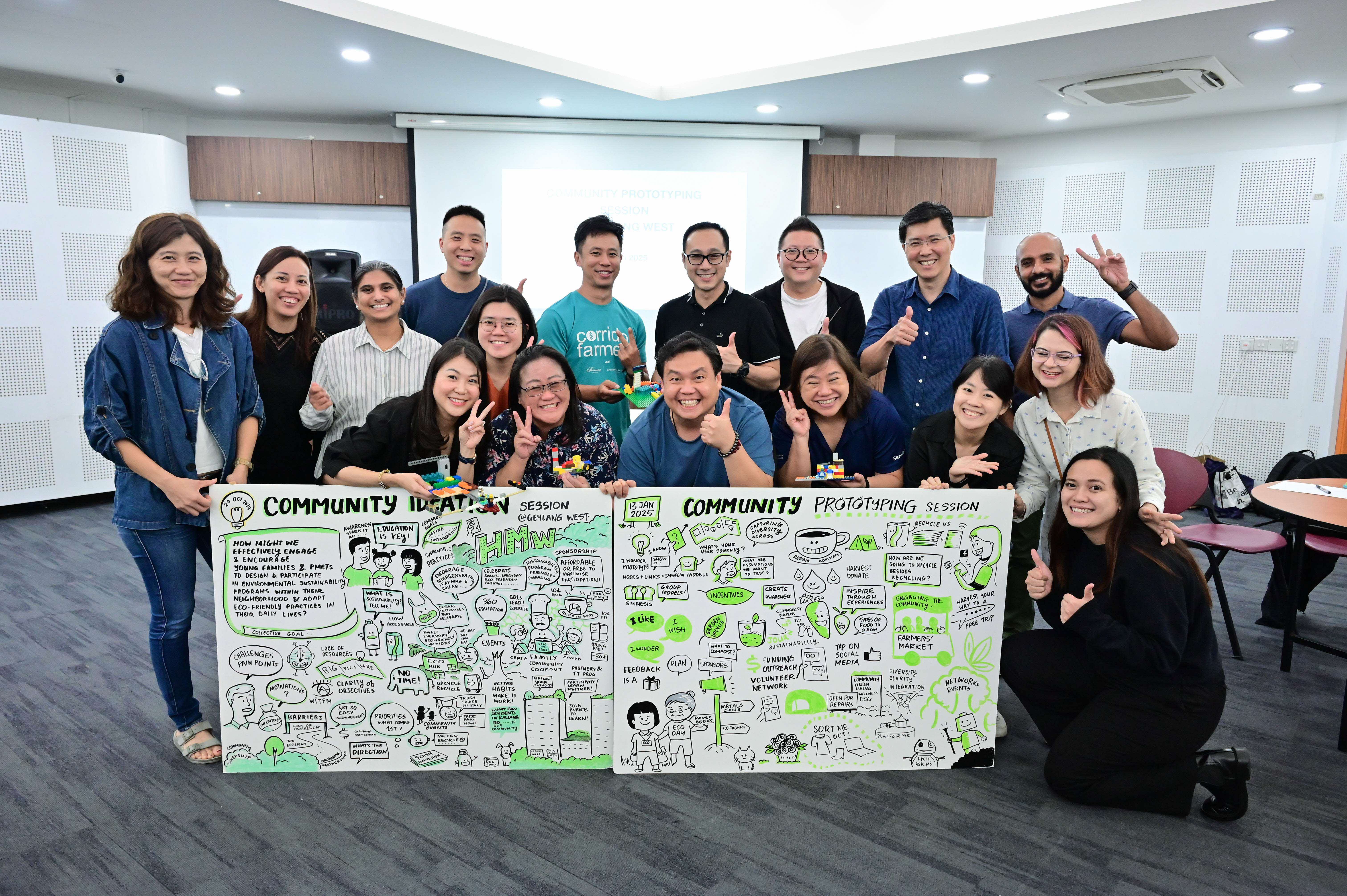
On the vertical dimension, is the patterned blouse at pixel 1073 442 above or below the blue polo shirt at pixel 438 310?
below

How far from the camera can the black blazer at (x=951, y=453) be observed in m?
2.63

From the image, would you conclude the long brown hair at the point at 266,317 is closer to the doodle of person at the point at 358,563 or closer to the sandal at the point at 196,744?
the doodle of person at the point at 358,563

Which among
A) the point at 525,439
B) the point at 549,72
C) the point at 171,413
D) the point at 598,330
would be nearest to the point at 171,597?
the point at 171,413

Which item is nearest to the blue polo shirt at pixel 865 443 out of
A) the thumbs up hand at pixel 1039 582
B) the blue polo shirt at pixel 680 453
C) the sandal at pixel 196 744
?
the blue polo shirt at pixel 680 453

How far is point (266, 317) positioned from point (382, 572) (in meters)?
1.24

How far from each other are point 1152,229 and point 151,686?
7.50 metres

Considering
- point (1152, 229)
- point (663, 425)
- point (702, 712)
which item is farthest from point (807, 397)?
point (1152, 229)

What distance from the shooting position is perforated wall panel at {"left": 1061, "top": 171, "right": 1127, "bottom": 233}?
21.8 feet

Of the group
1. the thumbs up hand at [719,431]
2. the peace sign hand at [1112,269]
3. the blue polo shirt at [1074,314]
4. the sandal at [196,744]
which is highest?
the peace sign hand at [1112,269]

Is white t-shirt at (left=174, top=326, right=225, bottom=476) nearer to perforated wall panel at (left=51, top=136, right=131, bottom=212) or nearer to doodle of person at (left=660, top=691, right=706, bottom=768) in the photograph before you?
doodle of person at (left=660, top=691, right=706, bottom=768)

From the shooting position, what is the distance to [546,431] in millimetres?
2645

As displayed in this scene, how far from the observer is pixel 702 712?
7.93ft

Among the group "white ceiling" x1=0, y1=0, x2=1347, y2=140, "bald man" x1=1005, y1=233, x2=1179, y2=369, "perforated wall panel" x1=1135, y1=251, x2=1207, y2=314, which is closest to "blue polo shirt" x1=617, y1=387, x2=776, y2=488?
"bald man" x1=1005, y1=233, x2=1179, y2=369

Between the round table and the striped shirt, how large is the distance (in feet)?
10.9
